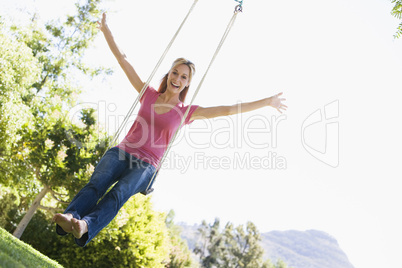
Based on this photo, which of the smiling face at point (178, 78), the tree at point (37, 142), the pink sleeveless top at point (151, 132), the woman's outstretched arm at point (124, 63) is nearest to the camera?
the pink sleeveless top at point (151, 132)

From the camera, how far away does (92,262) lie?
43.5 feet

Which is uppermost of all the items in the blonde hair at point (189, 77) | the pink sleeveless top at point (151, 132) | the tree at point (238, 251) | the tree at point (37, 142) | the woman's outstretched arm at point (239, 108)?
the tree at point (238, 251)

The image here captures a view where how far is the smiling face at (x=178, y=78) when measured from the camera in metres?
4.03

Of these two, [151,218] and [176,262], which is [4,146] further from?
[176,262]

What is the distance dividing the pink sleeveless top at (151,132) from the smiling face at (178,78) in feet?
0.66

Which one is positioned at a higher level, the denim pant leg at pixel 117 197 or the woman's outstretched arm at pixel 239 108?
the woman's outstretched arm at pixel 239 108

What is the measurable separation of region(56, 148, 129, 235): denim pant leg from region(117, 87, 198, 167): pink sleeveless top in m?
0.12

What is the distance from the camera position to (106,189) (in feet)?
11.3

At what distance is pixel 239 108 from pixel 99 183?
1459 millimetres

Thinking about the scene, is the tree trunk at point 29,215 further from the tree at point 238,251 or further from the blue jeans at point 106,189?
the tree at point 238,251

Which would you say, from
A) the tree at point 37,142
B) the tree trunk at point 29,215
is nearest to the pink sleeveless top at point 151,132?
the tree at point 37,142

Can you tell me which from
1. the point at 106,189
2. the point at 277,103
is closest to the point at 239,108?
the point at 277,103

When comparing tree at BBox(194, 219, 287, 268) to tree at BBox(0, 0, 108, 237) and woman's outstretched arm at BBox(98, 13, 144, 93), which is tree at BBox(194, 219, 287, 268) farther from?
woman's outstretched arm at BBox(98, 13, 144, 93)

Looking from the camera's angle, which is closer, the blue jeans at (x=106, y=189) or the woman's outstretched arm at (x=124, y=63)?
the blue jeans at (x=106, y=189)
